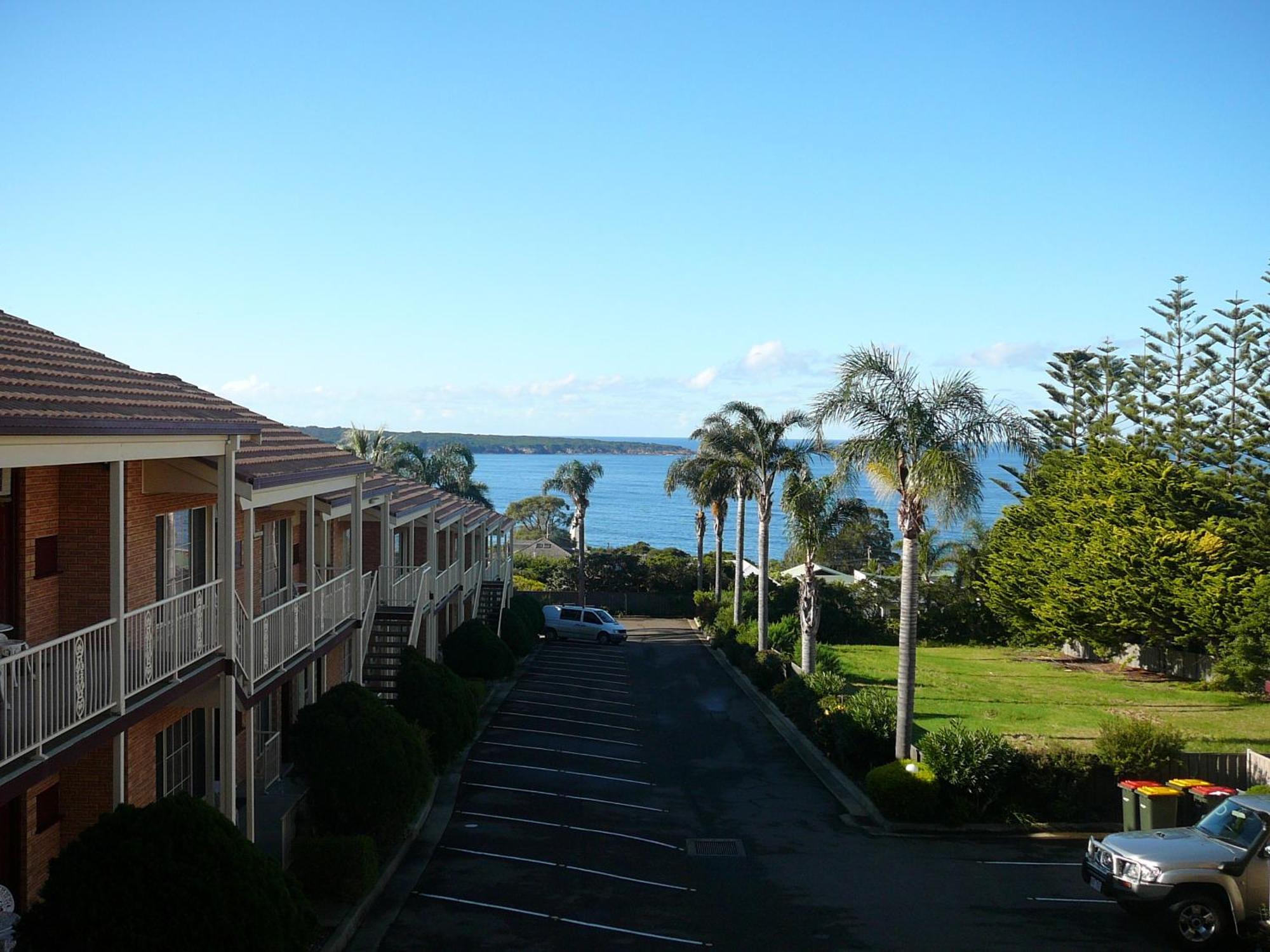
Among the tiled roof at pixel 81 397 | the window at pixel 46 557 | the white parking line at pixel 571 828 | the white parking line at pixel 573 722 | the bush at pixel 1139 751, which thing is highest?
the tiled roof at pixel 81 397

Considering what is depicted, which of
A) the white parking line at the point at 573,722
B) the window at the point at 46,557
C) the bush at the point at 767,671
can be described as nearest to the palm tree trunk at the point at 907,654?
the white parking line at the point at 573,722

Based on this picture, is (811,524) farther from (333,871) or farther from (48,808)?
(48,808)

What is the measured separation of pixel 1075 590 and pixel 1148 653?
3.93m

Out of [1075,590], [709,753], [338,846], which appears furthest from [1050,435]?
[338,846]

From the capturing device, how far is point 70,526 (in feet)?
40.6

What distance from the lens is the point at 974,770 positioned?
18.6 m

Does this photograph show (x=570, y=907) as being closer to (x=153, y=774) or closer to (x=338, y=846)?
(x=338, y=846)

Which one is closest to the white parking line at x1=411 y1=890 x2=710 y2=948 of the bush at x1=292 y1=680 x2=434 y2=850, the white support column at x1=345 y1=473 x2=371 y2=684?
the bush at x1=292 y1=680 x2=434 y2=850

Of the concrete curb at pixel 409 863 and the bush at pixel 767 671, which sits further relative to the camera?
the bush at pixel 767 671

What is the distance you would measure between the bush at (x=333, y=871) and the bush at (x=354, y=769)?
1385 mm

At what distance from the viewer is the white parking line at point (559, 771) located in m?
21.7

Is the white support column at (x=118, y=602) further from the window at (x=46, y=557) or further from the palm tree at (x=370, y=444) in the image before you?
the palm tree at (x=370, y=444)

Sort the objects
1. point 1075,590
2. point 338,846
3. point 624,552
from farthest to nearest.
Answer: point 624,552, point 1075,590, point 338,846

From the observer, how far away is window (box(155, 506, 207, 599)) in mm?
14617
